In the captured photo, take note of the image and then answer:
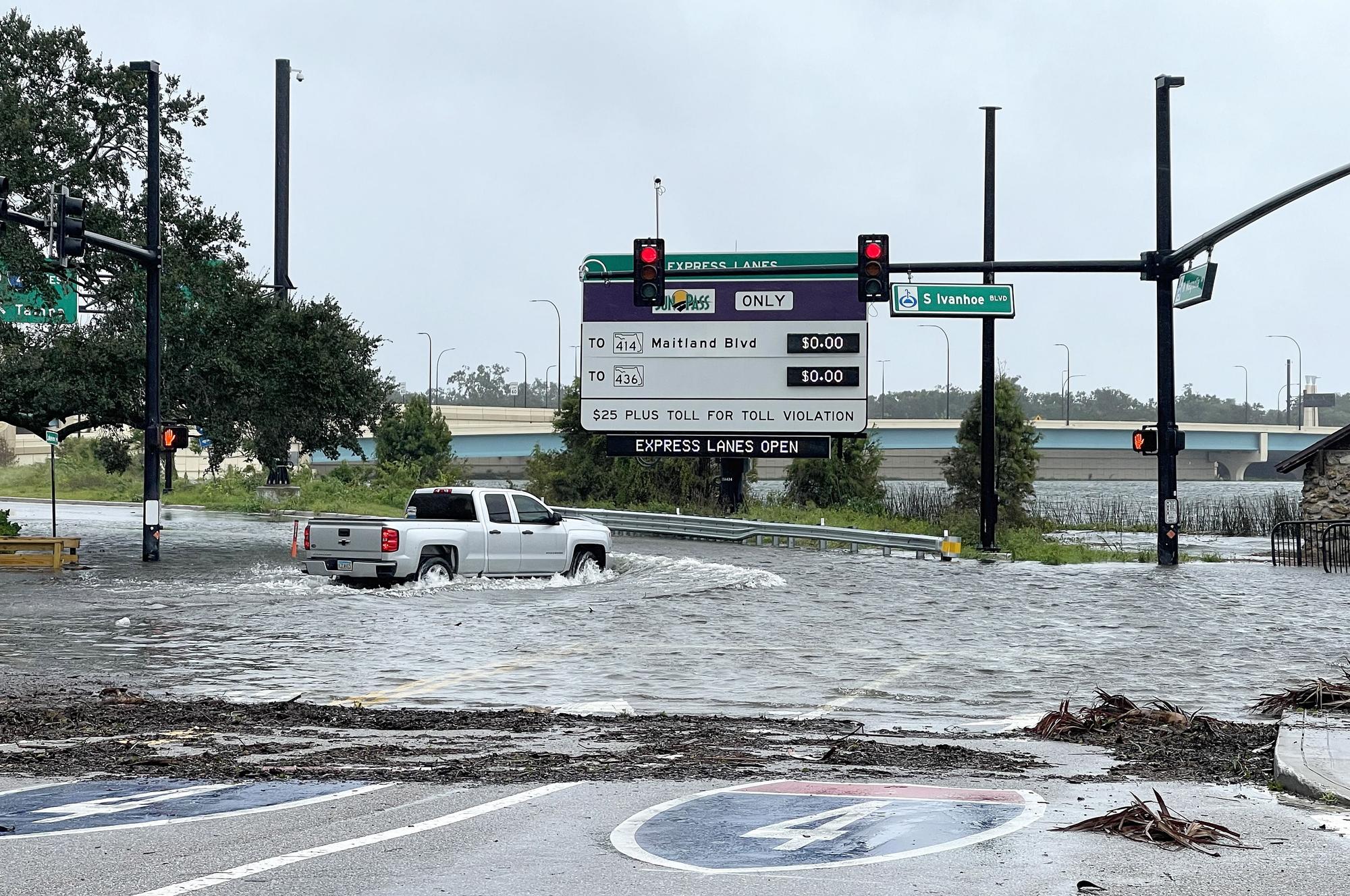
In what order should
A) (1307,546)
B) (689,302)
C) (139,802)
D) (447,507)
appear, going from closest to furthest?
(139,802) → (447,507) → (1307,546) → (689,302)

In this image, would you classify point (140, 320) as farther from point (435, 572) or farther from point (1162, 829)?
point (1162, 829)

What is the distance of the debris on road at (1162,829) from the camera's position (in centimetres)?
735

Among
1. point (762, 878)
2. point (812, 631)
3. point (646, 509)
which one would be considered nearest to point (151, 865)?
point (762, 878)

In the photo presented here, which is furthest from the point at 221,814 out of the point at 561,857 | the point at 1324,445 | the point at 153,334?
the point at 1324,445

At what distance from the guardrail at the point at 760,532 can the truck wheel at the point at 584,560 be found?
983 centimetres

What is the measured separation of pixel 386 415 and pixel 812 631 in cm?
2088

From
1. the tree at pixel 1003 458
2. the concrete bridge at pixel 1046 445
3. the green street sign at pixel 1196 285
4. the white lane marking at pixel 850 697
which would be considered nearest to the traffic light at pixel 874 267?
the green street sign at pixel 1196 285

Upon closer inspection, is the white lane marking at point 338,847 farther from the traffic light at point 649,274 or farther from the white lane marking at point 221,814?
the traffic light at point 649,274

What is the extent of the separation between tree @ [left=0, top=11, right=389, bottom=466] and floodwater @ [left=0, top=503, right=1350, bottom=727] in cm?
385

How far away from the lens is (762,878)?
6715 mm

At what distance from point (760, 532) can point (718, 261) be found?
832 centimetres

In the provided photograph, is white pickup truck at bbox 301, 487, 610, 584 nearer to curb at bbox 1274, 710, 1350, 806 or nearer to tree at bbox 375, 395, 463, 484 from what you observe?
curb at bbox 1274, 710, 1350, 806

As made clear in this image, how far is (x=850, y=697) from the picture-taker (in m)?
14.0

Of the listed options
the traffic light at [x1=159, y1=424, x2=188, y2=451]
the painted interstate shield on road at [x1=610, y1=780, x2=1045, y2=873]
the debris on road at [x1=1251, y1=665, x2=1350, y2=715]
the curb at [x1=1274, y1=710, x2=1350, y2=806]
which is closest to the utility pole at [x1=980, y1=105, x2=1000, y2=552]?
the traffic light at [x1=159, y1=424, x2=188, y2=451]
